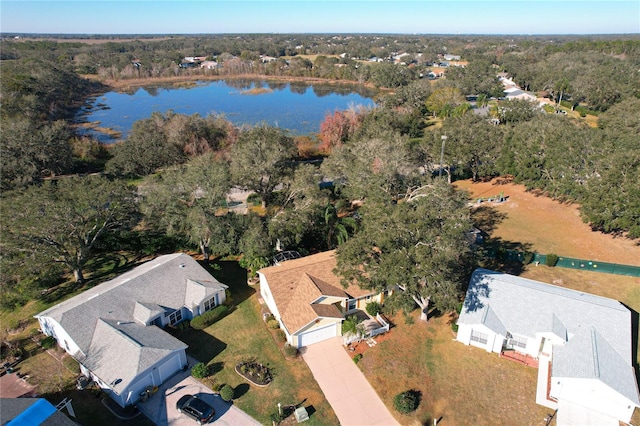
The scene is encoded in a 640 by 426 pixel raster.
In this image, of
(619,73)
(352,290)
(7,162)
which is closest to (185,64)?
(7,162)

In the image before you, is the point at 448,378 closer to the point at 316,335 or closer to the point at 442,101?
the point at 316,335

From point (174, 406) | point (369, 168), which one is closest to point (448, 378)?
point (174, 406)

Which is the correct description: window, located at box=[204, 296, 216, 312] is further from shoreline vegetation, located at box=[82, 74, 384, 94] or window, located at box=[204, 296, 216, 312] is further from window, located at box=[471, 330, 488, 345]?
shoreline vegetation, located at box=[82, 74, 384, 94]

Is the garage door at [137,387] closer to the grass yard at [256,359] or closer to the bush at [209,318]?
the grass yard at [256,359]

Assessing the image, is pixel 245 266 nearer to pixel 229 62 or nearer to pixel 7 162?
pixel 7 162

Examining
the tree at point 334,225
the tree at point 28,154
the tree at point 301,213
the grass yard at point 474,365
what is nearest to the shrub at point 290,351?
the grass yard at point 474,365

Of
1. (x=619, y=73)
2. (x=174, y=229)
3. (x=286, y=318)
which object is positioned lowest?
(x=286, y=318)
